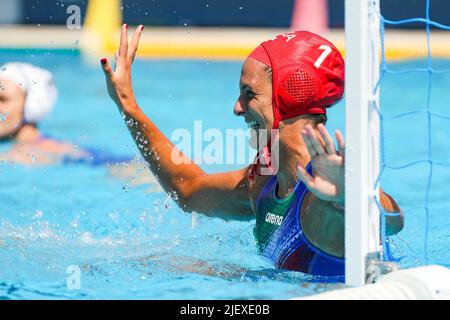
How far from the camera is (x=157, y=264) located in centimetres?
298

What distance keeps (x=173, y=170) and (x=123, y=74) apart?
1.39ft

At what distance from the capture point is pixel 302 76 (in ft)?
8.48

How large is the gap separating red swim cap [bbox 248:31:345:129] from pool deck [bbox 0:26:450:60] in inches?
203

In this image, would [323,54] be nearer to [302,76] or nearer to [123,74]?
[302,76]

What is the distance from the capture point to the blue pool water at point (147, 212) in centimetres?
272

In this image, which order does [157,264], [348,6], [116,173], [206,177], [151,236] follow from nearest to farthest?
[348,6], [157,264], [206,177], [151,236], [116,173]

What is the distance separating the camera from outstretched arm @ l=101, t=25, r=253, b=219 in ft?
10.0

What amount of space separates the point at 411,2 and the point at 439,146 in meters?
2.71

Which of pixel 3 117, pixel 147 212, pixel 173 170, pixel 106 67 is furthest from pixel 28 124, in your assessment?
pixel 106 67

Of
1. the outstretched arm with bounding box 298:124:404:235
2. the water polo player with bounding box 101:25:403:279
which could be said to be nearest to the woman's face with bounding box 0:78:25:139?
the water polo player with bounding box 101:25:403:279

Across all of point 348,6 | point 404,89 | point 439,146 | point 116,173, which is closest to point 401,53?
point 404,89

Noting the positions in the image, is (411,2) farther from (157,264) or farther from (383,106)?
(157,264)

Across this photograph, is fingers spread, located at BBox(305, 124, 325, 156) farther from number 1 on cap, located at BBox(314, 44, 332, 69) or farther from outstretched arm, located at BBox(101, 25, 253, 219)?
outstretched arm, located at BBox(101, 25, 253, 219)

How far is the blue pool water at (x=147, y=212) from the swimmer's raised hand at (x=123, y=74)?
58cm
